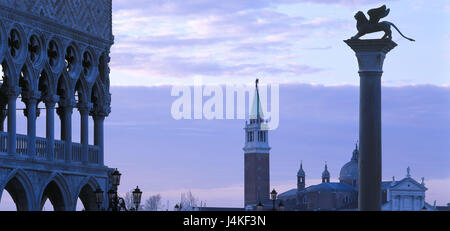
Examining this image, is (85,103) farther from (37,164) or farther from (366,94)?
(366,94)

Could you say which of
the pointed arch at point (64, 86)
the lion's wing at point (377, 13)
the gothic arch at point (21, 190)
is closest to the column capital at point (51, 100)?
the pointed arch at point (64, 86)

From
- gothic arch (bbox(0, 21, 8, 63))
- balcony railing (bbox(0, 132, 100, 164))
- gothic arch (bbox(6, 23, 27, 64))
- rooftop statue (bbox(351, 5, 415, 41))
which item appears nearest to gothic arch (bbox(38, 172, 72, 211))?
balcony railing (bbox(0, 132, 100, 164))

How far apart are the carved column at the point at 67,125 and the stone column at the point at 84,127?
1.02 m

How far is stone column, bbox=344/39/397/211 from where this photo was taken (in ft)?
103

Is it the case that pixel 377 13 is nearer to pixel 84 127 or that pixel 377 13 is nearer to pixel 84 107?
pixel 84 107

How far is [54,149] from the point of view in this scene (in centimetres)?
3953

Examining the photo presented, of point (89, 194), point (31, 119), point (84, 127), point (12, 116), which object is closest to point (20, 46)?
point (12, 116)

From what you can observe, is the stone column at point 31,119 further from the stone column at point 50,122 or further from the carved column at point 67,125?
the carved column at point 67,125

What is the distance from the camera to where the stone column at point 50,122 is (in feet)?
128

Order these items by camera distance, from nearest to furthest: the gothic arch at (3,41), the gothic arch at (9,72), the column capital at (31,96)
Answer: the gothic arch at (3,41) < the gothic arch at (9,72) < the column capital at (31,96)

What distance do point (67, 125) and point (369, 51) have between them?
41.8 feet

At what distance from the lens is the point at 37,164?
125ft

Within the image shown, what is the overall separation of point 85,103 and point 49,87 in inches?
109

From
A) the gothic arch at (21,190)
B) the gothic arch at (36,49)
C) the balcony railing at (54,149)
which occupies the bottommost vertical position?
the gothic arch at (21,190)
